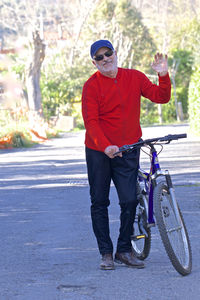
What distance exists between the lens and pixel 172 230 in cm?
550

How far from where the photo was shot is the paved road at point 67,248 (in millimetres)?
5137

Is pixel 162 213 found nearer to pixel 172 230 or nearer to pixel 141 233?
pixel 172 230

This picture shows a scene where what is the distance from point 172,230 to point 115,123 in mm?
950

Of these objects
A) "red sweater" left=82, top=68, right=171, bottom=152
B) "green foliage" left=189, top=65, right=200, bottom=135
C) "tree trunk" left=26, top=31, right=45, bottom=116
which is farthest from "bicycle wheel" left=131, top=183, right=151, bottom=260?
"tree trunk" left=26, top=31, right=45, bottom=116

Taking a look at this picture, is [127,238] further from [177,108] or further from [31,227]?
[177,108]

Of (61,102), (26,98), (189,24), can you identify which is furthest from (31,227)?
(189,24)

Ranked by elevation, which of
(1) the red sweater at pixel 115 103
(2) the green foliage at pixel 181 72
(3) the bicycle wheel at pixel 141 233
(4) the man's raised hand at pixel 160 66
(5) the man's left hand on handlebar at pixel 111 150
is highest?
(4) the man's raised hand at pixel 160 66

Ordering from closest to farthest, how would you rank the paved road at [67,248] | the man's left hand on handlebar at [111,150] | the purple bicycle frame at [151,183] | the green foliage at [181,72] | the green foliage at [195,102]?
1. the paved road at [67,248]
2. the man's left hand on handlebar at [111,150]
3. the purple bicycle frame at [151,183]
4. the green foliage at [195,102]
5. the green foliage at [181,72]

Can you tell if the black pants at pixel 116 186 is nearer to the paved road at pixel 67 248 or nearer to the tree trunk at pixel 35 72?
the paved road at pixel 67 248

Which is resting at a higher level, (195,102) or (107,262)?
(107,262)

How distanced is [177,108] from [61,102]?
6.98 meters

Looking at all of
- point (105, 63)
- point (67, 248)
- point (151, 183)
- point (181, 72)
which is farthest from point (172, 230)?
point (181, 72)

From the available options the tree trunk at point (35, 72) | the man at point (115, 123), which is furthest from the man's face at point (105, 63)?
the tree trunk at point (35, 72)

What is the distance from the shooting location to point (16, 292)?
5184mm
